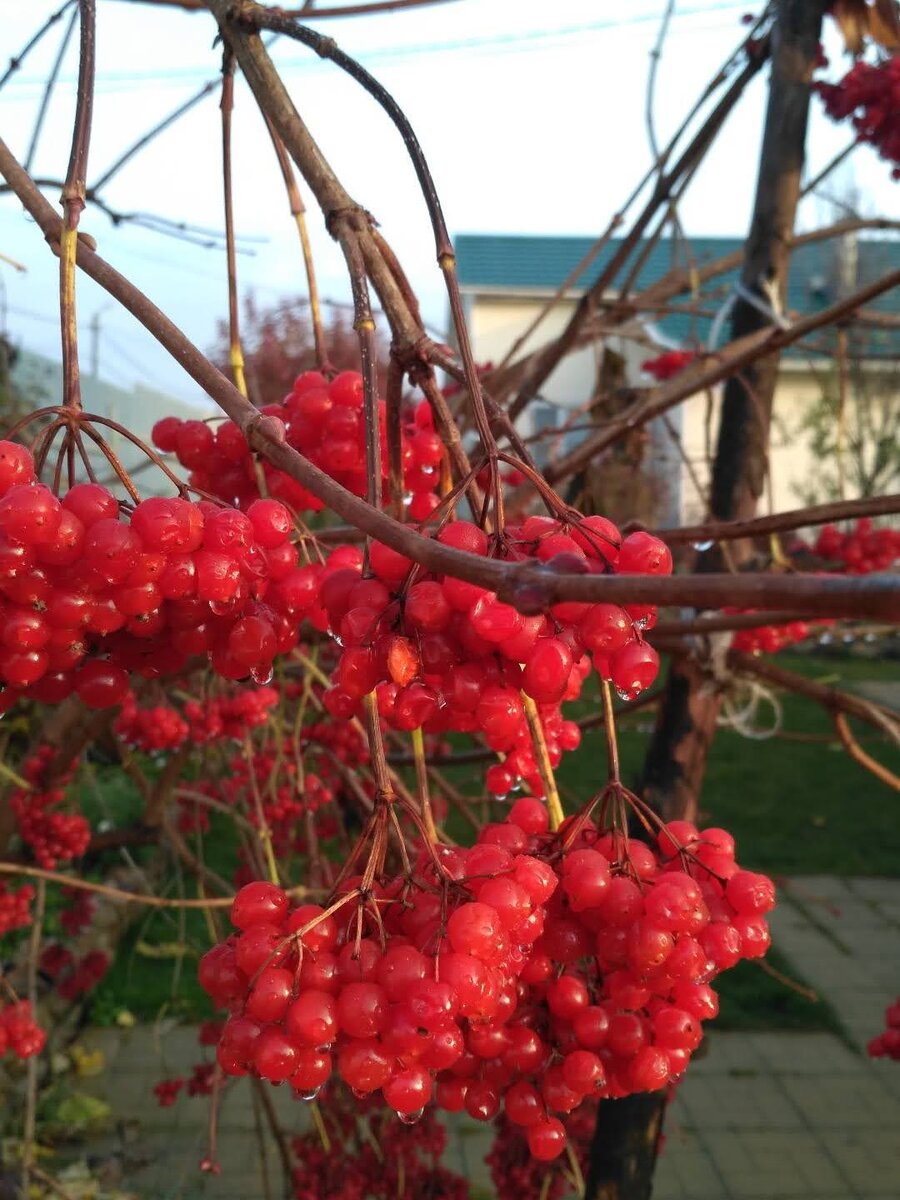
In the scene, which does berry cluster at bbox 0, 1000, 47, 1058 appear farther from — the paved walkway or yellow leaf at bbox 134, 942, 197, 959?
yellow leaf at bbox 134, 942, 197, 959

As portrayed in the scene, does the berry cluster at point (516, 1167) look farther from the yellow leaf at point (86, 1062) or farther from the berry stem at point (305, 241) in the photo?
the yellow leaf at point (86, 1062)

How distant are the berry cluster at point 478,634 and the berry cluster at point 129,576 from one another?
8 centimetres

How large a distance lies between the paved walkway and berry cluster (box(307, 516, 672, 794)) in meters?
2.38

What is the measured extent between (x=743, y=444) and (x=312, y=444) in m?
1.06

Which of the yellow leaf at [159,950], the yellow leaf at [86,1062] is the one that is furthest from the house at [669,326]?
the yellow leaf at [86,1062]

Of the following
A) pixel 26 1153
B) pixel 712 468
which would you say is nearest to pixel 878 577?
pixel 712 468

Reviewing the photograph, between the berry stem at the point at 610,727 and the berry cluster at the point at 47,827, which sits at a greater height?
the berry stem at the point at 610,727

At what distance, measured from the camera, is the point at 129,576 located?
631 millimetres

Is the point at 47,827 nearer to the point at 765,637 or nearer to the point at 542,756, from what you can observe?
the point at 765,637

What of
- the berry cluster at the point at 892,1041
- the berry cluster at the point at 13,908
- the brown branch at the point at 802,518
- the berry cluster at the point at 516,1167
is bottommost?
the berry cluster at the point at 516,1167

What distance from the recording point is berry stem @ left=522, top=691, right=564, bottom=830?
0.72 meters

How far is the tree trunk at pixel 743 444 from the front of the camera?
153 cm

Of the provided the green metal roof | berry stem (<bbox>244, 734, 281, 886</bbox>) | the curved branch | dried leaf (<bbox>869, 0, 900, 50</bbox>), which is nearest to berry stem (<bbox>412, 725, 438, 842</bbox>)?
the curved branch

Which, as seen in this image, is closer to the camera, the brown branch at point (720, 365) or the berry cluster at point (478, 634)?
the berry cluster at point (478, 634)
